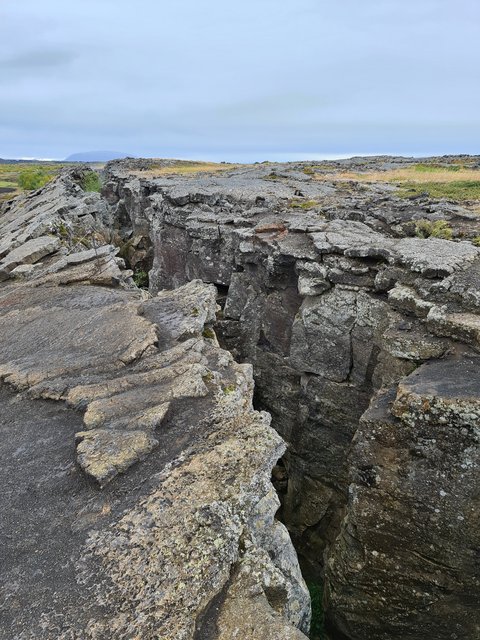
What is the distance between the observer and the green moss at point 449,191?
107 ft

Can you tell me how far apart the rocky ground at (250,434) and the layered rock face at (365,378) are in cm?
6

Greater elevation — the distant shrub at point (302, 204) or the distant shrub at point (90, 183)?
the distant shrub at point (302, 204)

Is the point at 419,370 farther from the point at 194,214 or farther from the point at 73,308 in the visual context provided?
the point at 194,214

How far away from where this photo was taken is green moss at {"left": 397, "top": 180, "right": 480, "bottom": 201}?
32688mm

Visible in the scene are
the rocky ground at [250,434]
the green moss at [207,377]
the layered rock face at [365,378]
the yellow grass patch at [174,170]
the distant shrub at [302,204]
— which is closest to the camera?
the rocky ground at [250,434]

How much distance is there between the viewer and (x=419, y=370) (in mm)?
12453

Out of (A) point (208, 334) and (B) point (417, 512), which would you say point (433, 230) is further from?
(B) point (417, 512)

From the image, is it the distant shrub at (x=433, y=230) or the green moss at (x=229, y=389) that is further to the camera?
the distant shrub at (x=433, y=230)

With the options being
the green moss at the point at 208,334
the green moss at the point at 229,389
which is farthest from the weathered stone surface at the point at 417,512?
the green moss at the point at 208,334

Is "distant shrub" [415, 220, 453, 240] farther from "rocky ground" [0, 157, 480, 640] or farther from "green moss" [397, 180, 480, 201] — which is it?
"green moss" [397, 180, 480, 201]

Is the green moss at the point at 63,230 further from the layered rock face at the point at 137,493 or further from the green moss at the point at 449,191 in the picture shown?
the green moss at the point at 449,191

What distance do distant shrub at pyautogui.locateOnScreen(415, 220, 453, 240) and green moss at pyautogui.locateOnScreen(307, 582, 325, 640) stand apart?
13.6 m

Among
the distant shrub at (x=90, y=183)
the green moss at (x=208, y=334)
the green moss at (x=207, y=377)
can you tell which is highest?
the green moss at (x=207, y=377)

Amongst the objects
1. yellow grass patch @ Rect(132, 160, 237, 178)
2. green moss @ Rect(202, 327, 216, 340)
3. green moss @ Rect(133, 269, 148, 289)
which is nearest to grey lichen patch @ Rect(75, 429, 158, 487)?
green moss @ Rect(202, 327, 216, 340)
